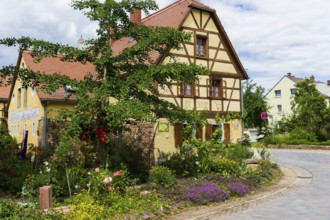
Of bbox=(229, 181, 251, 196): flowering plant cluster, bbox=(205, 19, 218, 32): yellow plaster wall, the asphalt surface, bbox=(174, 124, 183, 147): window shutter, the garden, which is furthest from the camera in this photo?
Answer: bbox=(205, 19, 218, 32): yellow plaster wall

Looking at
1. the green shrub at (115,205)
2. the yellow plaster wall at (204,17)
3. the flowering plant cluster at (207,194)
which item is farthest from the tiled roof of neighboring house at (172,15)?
the green shrub at (115,205)

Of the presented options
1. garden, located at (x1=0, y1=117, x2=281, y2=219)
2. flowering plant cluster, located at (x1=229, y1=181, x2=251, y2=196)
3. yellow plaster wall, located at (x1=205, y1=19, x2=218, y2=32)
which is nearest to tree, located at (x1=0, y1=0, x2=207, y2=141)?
garden, located at (x1=0, y1=117, x2=281, y2=219)

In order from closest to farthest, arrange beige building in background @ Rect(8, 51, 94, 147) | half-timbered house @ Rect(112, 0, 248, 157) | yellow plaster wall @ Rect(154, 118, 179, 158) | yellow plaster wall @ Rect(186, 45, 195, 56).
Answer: yellow plaster wall @ Rect(154, 118, 179, 158), beige building in background @ Rect(8, 51, 94, 147), half-timbered house @ Rect(112, 0, 248, 157), yellow plaster wall @ Rect(186, 45, 195, 56)

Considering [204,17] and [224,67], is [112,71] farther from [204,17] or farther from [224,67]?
[224,67]

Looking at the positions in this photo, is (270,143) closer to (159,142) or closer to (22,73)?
(159,142)

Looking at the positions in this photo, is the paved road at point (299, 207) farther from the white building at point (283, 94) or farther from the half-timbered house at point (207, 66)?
the white building at point (283, 94)

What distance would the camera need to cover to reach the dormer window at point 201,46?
20.8 m

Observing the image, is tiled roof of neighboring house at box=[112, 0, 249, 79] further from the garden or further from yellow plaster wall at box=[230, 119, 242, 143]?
the garden

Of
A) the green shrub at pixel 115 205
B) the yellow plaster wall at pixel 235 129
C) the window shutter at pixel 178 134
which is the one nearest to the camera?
the green shrub at pixel 115 205

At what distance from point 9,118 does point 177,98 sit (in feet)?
43.5

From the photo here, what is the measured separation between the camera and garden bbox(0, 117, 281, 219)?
795 cm

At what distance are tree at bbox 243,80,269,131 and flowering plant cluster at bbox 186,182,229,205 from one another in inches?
1131

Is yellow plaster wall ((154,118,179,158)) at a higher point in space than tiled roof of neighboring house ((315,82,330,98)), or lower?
lower

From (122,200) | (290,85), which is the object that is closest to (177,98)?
(122,200)
